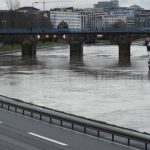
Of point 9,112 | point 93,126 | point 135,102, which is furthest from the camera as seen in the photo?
point 135,102

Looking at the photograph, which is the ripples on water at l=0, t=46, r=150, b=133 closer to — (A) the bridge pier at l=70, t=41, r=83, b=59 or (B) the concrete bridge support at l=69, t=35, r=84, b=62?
(B) the concrete bridge support at l=69, t=35, r=84, b=62

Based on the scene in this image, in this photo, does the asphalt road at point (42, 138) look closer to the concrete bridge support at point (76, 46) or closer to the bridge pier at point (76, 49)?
the concrete bridge support at point (76, 46)

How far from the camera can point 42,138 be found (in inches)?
836

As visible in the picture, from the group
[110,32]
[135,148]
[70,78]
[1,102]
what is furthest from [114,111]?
[110,32]

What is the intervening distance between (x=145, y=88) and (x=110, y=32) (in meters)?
71.4

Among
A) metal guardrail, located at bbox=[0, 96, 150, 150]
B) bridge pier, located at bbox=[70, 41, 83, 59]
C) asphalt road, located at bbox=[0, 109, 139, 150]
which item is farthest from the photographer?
bridge pier, located at bbox=[70, 41, 83, 59]

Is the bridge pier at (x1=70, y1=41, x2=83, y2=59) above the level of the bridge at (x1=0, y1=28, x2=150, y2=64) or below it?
below

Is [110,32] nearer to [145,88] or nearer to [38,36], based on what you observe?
[38,36]

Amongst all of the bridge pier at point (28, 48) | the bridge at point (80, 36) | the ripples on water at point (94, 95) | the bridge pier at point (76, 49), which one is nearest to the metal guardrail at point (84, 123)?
the ripples on water at point (94, 95)

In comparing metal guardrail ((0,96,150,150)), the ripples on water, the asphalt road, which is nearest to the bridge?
the ripples on water

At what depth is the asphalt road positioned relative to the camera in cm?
1953

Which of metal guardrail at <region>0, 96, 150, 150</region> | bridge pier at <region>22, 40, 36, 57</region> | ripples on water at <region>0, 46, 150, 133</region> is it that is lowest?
bridge pier at <region>22, 40, 36, 57</region>

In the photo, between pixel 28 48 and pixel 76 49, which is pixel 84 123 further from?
pixel 28 48

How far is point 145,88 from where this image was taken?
158 feet
